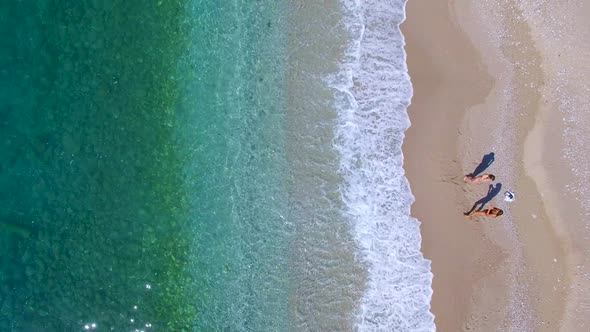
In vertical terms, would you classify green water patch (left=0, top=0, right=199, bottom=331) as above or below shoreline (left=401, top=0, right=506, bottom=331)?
above

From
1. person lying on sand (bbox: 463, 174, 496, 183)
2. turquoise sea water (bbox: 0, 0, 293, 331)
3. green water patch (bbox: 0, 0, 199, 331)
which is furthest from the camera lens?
green water patch (bbox: 0, 0, 199, 331)

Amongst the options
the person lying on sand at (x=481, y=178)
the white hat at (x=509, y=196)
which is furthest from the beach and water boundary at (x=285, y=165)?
the white hat at (x=509, y=196)

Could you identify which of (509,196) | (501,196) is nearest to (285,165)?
(501,196)

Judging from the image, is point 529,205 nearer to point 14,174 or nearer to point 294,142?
point 294,142

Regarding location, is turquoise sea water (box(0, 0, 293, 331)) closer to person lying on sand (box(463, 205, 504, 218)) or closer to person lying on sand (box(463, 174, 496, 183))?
person lying on sand (box(463, 174, 496, 183))

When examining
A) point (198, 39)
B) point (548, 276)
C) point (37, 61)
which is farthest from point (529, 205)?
point (37, 61)

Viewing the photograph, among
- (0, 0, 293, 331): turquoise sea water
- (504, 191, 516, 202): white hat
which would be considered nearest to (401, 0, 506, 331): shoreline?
(504, 191, 516, 202): white hat
